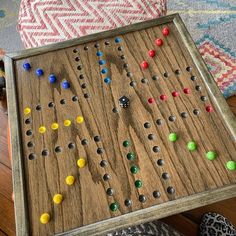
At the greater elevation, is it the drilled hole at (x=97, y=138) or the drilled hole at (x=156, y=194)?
the drilled hole at (x=97, y=138)

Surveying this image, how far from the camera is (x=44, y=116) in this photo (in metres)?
0.63

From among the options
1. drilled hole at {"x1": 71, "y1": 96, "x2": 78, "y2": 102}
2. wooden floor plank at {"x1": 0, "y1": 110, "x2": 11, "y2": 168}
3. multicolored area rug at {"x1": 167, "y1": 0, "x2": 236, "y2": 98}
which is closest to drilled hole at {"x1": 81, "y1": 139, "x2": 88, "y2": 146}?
drilled hole at {"x1": 71, "y1": 96, "x2": 78, "y2": 102}

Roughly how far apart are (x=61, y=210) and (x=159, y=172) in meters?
0.18

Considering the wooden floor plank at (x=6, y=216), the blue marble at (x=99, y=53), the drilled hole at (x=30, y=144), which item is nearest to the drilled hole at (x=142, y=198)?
the drilled hole at (x=30, y=144)

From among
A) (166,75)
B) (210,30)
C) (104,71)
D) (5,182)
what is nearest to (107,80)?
(104,71)

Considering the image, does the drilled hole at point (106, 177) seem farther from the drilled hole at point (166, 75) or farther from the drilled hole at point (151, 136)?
the drilled hole at point (166, 75)

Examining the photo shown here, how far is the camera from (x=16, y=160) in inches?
22.3

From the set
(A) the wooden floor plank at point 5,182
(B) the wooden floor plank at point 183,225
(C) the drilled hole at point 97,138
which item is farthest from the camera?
(A) the wooden floor plank at point 5,182

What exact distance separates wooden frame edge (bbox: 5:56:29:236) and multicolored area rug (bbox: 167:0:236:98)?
2.80 ft

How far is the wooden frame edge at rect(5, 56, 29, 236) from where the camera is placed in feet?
1.65

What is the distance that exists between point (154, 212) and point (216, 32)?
1.14m

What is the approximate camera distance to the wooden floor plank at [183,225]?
97 centimetres

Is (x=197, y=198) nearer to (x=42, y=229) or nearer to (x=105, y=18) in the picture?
(x=42, y=229)

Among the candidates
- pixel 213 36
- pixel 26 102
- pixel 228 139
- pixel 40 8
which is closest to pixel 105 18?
pixel 40 8
